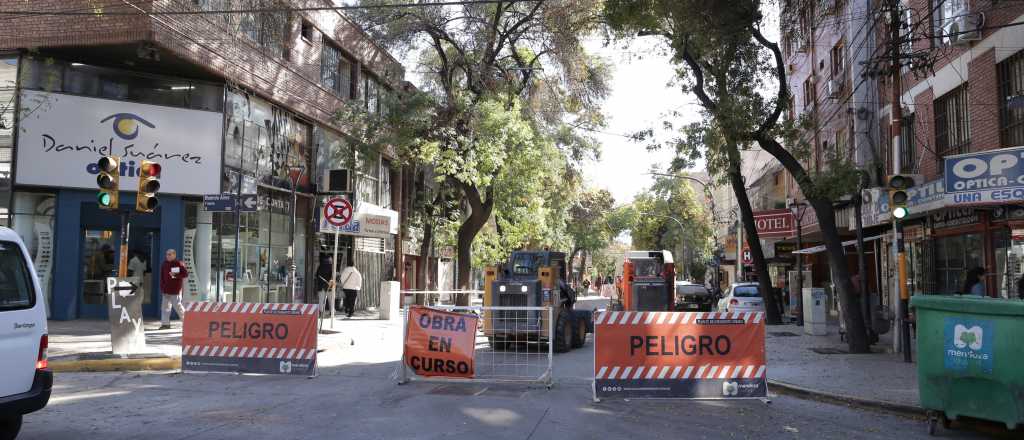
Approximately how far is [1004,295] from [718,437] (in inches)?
427

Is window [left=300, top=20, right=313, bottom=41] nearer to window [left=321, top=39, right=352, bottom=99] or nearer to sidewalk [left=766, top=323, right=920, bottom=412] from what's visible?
window [left=321, top=39, right=352, bottom=99]

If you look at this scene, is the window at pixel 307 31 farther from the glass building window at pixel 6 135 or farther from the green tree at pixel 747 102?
the green tree at pixel 747 102

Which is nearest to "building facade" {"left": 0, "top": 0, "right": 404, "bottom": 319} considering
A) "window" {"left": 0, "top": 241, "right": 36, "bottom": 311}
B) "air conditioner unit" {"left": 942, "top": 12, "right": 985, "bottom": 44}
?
"window" {"left": 0, "top": 241, "right": 36, "bottom": 311}

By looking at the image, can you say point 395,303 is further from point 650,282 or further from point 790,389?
point 790,389

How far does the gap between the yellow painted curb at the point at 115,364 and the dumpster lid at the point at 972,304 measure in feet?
34.2

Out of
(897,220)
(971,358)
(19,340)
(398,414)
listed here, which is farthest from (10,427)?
(897,220)

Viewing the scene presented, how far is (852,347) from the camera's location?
48.0ft

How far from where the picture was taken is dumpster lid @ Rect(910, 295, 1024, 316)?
6.90 metres

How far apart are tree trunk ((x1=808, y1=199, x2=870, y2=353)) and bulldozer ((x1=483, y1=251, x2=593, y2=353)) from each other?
5214 mm

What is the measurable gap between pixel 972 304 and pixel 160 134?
17.6 m

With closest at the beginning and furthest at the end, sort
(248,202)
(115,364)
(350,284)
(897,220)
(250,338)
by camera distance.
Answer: (250,338)
(115,364)
(897,220)
(248,202)
(350,284)

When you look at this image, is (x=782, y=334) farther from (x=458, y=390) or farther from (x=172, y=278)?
(x=172, y=278)

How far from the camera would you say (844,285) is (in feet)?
48.8

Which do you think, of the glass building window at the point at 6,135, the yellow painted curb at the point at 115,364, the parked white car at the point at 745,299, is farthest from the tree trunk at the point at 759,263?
the glass building window at the point at 6,135
